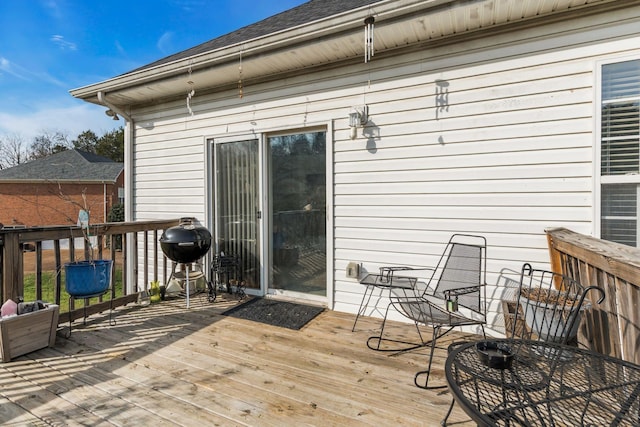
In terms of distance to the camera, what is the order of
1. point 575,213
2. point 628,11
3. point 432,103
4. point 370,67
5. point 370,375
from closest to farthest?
point 370,375
point 628,11
point 575,213
point 432,103
point 370,67

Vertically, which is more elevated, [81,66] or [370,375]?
[81,66]

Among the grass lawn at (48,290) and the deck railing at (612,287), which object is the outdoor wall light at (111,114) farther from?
the deck railing at (612,287)

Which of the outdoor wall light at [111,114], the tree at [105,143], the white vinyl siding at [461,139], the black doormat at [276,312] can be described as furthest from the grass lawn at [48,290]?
the tree at [105,143]

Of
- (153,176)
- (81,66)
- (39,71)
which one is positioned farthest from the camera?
(39,71)

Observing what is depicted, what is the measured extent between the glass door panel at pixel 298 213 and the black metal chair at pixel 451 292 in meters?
1.08

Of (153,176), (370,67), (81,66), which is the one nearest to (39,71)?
(81,66)

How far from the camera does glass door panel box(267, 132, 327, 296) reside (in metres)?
3.70

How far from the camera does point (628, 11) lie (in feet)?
8.00

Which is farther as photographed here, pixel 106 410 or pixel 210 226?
pixel 210 226

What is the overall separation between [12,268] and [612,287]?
14.3 ft

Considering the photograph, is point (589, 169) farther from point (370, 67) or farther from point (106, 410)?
point (106, 410)

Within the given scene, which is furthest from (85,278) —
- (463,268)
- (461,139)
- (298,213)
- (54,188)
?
(54,188)

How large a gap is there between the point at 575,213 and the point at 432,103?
156cm

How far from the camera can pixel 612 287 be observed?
5.61 feet
